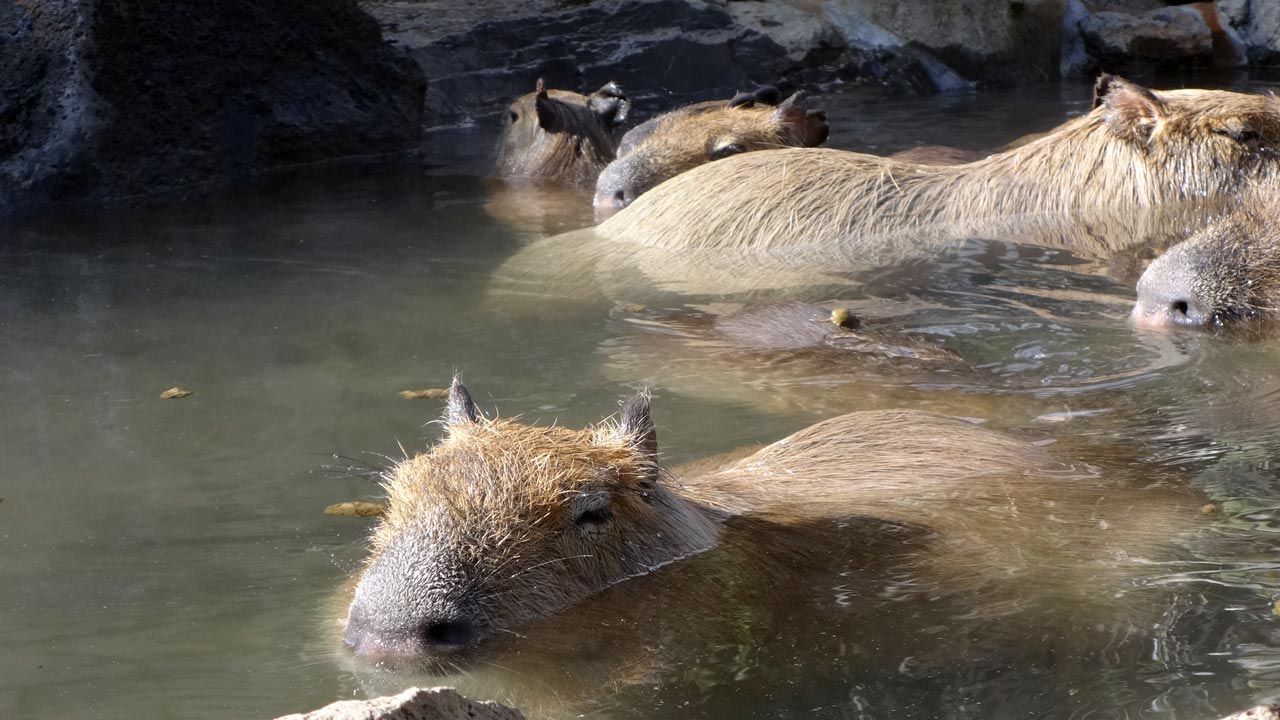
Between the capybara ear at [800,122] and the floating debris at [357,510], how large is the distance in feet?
15.9

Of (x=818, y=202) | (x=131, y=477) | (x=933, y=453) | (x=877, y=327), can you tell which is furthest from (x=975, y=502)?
(x=818, y=202)

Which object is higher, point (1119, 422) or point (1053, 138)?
point (1053, 138)

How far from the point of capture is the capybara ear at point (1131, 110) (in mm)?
6621

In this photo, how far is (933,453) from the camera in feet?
13.3

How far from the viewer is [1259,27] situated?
542 inches

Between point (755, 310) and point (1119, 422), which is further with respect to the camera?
point (755, 310)

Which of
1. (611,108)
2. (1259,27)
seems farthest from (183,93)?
(1259,27)

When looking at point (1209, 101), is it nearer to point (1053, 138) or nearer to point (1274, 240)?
point (1053, 138)

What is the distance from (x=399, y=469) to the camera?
10.8 ft

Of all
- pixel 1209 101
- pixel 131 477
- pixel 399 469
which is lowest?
pixel 131 477

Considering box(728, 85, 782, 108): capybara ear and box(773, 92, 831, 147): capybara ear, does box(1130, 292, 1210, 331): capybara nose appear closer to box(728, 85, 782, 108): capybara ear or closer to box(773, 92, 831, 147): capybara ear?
box(773, 92, 831, 147): capybara ear

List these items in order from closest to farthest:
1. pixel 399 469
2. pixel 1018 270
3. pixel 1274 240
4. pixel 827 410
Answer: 1. pixel 399 469
2. pixel 827 410
3. pixel 1274 240
4. pixel 1018 270

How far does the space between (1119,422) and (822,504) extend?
1.36 metres

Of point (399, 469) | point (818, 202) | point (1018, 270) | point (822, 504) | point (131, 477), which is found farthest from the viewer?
point (818, 202)
